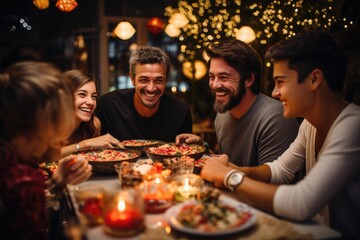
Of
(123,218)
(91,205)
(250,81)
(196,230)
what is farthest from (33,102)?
(250,81)

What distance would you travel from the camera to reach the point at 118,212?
1568 mm

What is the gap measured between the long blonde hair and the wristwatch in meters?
0.87

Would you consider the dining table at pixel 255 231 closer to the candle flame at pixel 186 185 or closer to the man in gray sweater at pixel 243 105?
the candle flame at pixel 186 185

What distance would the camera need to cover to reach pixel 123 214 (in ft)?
5.12

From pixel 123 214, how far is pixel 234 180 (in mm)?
633

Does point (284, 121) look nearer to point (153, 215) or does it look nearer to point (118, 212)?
point (153, 215)

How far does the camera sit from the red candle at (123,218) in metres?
1.53

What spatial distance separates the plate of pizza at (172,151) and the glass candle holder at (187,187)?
55 centimetres

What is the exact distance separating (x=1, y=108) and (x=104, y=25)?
8202 millimetres

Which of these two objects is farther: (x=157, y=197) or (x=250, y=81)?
(x=250, y=81)

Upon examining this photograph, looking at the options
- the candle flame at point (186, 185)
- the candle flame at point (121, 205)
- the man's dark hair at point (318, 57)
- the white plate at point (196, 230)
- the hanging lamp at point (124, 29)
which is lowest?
the white plate at point (196, 230)

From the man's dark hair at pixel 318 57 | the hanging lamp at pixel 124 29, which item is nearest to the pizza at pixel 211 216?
the man's dark hair at pixel 318 57

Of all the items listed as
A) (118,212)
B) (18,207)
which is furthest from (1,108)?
(118,212)

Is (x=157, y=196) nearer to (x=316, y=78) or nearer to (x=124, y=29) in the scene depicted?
(x=316, y=78)
